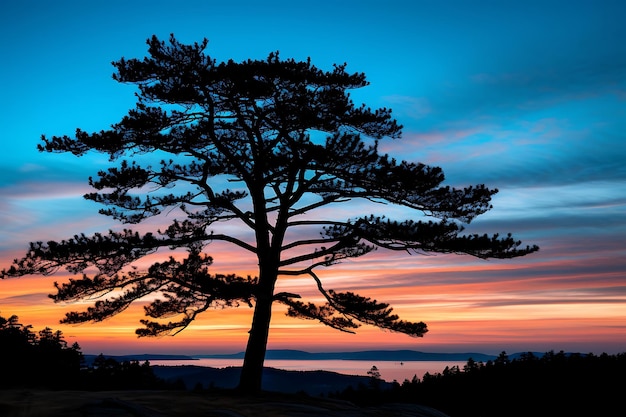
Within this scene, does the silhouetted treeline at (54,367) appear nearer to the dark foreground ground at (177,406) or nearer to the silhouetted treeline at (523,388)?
the dark foreground ground at (177,406)

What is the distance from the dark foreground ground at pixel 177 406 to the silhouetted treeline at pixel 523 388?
338 centimetres

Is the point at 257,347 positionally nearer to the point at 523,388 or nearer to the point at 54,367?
the point at 54,367

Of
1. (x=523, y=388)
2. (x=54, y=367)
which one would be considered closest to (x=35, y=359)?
(x=54, y=367)

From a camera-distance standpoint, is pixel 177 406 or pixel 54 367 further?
pixel 54 367

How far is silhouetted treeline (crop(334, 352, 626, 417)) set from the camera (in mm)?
16453

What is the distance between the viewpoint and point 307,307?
17.8 metres

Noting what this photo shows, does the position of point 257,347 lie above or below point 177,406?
above

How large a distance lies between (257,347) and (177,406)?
4.41 metres

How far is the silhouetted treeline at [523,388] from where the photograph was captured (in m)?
16.5

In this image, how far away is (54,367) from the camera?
647 inches

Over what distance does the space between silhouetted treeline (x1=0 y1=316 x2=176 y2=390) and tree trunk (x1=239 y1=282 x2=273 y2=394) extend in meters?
3.38

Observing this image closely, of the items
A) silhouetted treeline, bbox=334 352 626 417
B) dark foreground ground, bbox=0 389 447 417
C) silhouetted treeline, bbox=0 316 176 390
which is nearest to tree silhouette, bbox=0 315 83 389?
silhouetted treeline, bbox=0 316 176 390

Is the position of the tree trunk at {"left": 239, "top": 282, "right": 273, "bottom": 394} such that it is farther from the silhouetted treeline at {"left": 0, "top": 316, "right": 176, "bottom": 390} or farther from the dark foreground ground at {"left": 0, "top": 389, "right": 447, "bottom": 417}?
the silhouetted treeline at {"left": 0, "top": 316, "right": 176, "bottom": 390}

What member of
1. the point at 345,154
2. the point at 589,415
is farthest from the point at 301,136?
the point at 589,415
